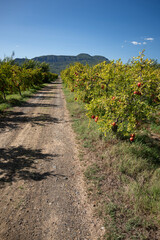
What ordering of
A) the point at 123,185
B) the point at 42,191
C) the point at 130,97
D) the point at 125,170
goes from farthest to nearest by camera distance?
the point at 130,97 → the point at 125,170 → the point at 123,185 → the point at 42,191

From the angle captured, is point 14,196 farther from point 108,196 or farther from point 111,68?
point 111,68

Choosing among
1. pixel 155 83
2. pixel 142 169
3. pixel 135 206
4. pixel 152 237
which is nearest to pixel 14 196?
pixel 135 206

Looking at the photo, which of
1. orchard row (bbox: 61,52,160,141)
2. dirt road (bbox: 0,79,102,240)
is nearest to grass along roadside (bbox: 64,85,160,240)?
dirt road (bbox: 0,79,102,240)

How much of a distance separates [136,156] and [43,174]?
3450 millimetres

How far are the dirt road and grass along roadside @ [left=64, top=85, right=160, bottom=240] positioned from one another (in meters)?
0.36

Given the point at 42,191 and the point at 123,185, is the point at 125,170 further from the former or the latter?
the point at 42,191

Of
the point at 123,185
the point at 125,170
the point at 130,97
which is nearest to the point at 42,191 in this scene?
the point at 123,185

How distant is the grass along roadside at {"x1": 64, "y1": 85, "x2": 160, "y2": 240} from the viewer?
3066 millimetres

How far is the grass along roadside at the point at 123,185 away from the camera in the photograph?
3.07m

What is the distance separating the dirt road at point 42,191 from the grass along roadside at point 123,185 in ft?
1.19

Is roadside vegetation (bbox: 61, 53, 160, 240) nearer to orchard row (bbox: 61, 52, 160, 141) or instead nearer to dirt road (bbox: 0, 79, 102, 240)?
orchard row (bbox: 61, 52, 160, 141)

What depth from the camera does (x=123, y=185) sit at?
4.19m

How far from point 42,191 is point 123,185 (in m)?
2.43

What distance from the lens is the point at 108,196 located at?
3.84 m
